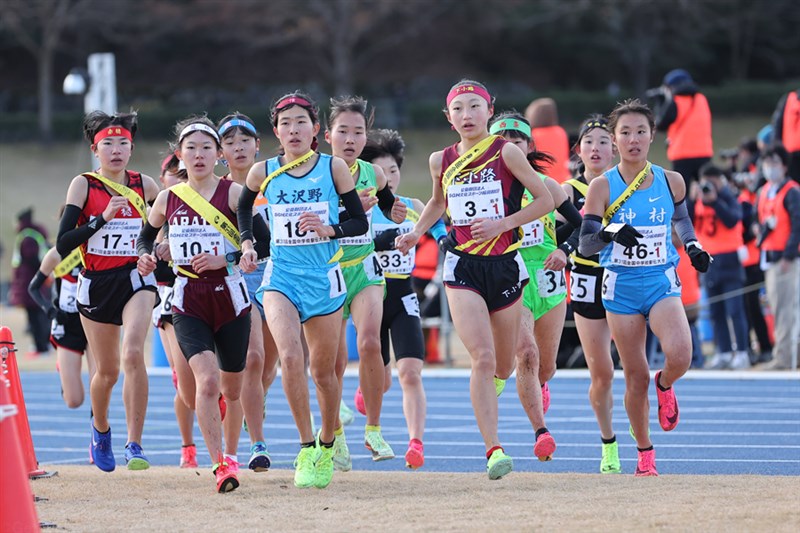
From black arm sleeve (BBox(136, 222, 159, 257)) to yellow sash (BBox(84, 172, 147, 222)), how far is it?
0.71 meters

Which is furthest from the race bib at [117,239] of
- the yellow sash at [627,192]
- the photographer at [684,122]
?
the photographer at [684,122]

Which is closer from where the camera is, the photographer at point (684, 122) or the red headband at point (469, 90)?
the red headband at point (469, 90)

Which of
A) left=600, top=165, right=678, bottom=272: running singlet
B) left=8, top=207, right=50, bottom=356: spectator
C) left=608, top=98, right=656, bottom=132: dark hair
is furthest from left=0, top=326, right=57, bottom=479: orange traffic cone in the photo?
left=8, top=207, right=50, bottom=356: spectator

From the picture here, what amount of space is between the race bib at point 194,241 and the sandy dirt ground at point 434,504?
55.7 inches

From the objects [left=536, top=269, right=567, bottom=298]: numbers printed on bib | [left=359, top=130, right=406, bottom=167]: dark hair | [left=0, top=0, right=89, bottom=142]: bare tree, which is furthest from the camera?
[left=0, top=0, right=89, bottom=142]: bare tree

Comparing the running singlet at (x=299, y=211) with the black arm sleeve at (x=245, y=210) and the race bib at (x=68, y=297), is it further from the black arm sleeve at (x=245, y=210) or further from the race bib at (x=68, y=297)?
the race bib at (x=68, y=297)

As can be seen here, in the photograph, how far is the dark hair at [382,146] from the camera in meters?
10.3

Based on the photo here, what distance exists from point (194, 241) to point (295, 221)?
0.66 m

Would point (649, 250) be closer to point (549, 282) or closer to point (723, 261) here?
point (549, 282)

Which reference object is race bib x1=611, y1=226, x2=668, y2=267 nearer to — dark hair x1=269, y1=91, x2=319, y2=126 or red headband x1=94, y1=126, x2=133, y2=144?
dark hair x1=269, y1=91, x2=319, y2=126

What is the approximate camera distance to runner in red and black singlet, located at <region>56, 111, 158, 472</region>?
918 centimetres

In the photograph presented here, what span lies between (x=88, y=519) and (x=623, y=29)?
47.2 metres

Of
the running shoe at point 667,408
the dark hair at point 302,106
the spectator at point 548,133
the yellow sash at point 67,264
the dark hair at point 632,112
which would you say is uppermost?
the spectator at point 548,133

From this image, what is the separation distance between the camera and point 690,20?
173ft
